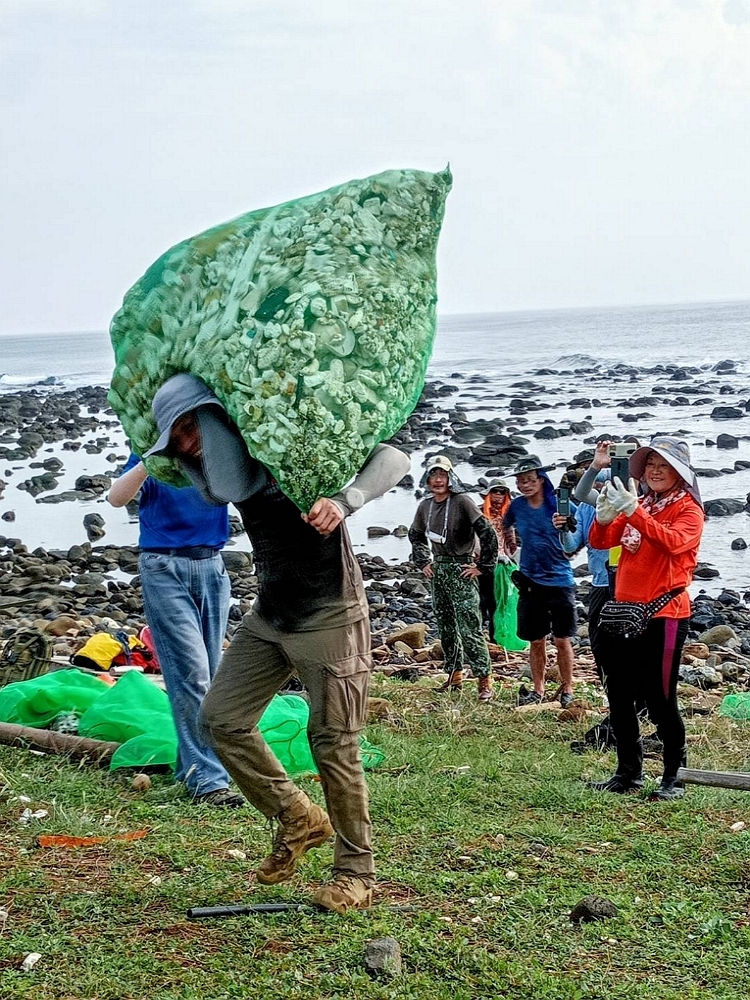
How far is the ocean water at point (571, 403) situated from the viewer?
24.3 m

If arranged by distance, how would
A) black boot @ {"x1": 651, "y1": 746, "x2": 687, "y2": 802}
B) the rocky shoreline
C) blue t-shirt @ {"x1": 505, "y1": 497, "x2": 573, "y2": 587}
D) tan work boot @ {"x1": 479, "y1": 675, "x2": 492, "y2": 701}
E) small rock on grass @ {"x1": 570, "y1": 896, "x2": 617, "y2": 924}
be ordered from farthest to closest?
the rocky shoreline
tan work boot @ {"x1": 479, "y1": 675, "x2": 492, "y2": 701}
blue t-shirt @ {"x1": 505, "y1": 497, "x2": 573, "y2": 587}
black boot @ {"x1": 651, "y1": 746, "x2": 687, "y2": 802}
small rock on grass @ {"x1": 570, "y1": 896, "x2": 617, "y2": 924}

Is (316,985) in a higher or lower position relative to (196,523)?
lower

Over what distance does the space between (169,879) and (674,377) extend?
57.2m

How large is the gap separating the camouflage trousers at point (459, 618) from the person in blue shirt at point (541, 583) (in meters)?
0.42

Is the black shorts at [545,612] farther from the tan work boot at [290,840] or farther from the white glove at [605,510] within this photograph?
the tan work boot at [290,840]

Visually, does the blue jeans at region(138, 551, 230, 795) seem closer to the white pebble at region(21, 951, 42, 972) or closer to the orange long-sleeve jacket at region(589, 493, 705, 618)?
the white pebble at region(21, 951, 42, 972)

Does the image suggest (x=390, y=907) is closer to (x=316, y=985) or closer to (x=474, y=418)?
(x=316, y=985)

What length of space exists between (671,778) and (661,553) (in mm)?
1317

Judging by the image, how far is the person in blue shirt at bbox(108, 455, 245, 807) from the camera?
6941mm

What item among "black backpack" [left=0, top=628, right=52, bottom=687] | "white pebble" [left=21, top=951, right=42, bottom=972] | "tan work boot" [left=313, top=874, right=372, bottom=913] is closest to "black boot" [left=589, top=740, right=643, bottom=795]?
"tan work boot" [left=313, top=874, right=372, bottom=913]

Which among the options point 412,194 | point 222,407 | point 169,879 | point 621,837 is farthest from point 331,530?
point 621,837

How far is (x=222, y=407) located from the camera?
4.95 metres

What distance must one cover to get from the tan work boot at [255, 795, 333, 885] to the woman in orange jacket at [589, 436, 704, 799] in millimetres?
2687

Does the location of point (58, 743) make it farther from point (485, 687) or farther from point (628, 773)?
point (485, 687)
